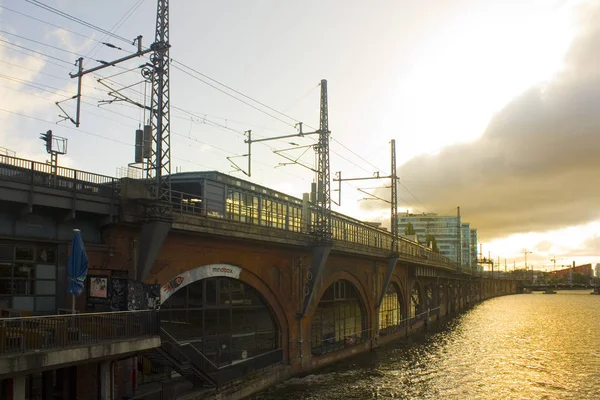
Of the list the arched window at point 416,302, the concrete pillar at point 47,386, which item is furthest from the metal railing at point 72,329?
the arched window at point 416,302

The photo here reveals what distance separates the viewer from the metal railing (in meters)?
14.7

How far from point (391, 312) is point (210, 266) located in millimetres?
38149

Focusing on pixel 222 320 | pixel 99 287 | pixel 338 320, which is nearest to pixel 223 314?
pixel 222 320

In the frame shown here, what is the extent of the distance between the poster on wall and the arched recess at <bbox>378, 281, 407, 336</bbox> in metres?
38.3

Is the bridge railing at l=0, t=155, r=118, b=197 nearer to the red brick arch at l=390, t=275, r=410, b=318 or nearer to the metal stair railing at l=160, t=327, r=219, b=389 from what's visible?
the metal stair railing at l=160, t=327, r=219, b=389

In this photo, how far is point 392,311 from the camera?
202 ft

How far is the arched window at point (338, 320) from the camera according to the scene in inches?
1610

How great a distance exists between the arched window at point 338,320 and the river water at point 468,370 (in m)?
1.82

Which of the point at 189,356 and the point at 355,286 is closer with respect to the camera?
the point at 189,356

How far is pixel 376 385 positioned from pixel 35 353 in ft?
81.9

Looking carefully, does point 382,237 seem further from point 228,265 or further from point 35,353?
point 35,353

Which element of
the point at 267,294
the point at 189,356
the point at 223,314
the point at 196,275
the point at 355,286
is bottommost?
the point at 189,356

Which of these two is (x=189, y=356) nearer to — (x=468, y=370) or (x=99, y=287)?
(x=99, y=287)

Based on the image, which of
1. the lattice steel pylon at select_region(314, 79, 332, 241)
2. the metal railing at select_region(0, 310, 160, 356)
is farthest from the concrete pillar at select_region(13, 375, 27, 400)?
the lattice steel pylon at select_region(314, 79, 332, 241)
